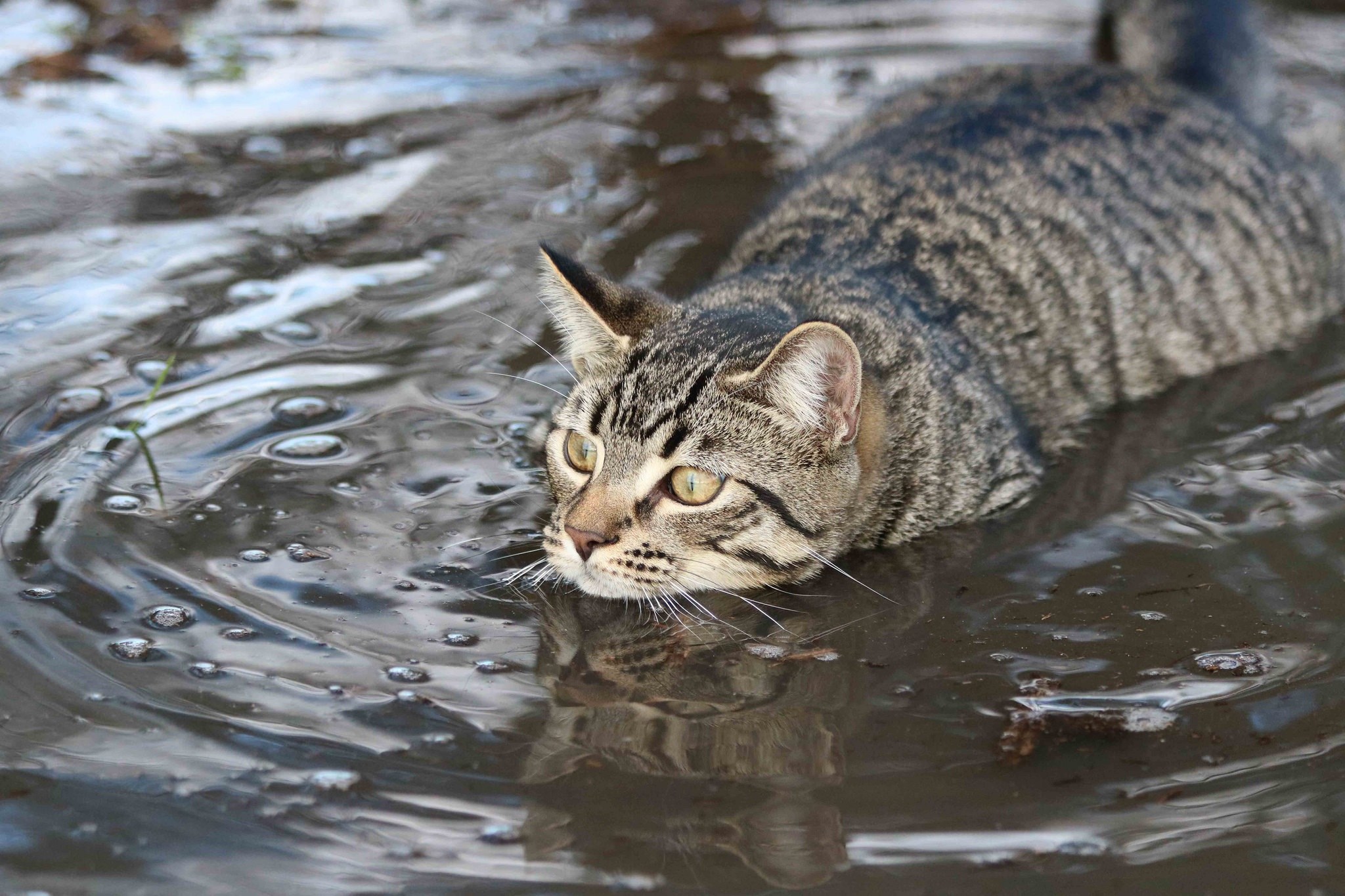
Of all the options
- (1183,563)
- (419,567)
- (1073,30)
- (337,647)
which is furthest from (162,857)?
(1073,30)

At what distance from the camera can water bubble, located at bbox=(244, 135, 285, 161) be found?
6176 millimetres

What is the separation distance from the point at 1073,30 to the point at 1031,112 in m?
3.88

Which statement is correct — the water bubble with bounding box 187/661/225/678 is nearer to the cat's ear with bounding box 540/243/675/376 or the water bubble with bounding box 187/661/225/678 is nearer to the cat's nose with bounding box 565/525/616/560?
the cat's nose with bounding box 565/525/616/560

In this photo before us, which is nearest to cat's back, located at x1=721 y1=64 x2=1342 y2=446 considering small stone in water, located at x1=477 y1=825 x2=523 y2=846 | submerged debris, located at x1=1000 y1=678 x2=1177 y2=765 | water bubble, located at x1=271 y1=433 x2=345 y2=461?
submerged debris, located at x1=1000 y1=678 x2=1177 y2=765

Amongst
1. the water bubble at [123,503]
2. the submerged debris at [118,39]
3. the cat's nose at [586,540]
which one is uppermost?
the submerged debris at [118,39]

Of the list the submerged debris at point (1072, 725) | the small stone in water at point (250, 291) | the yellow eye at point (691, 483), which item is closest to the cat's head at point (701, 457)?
the yellow eye at point (691, 483)

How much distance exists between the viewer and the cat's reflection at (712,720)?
268 centimetres

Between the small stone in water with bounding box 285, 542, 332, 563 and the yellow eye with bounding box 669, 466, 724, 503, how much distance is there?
1.01m

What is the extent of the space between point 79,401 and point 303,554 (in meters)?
1.21

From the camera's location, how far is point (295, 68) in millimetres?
7270

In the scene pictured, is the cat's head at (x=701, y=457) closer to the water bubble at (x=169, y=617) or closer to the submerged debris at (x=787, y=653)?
the submerged debris at (x=787, y=653)

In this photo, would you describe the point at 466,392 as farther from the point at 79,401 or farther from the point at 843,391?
the point at 843,391

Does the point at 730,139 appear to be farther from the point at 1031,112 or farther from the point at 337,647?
the point at 337,647

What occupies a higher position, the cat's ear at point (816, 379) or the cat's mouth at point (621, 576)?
the cat's ear at point (816, 379)
